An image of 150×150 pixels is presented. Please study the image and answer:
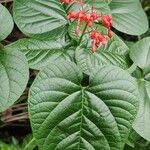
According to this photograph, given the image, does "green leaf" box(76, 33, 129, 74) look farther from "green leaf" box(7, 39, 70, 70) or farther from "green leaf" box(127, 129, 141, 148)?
"green leaf" box(127, 129, 141, 148)

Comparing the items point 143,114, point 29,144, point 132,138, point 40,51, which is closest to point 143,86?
point 143,114

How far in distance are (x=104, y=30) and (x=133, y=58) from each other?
14 centimetres

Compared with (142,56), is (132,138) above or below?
below

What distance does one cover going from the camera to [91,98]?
108 centimetres

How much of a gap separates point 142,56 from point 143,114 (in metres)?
0.21

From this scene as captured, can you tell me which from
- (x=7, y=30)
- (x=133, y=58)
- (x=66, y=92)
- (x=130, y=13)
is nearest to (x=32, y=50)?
(x=7, y=30)

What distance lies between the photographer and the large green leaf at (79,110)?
1.06m

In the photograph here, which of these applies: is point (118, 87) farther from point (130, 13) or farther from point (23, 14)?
point (130, 13)

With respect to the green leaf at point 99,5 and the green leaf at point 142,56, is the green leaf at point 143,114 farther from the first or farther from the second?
the green leaf at point 99,5

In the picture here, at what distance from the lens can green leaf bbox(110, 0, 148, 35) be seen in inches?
56.0

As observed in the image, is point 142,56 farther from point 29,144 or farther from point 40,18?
point 29,144

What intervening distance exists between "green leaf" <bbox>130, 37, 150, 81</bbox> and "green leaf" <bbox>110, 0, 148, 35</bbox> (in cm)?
12

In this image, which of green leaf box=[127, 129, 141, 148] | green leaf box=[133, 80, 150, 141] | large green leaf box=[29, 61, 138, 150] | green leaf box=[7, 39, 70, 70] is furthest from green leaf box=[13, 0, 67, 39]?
green leaf box=[127, 129, 141, 148]

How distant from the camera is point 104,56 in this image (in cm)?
121
